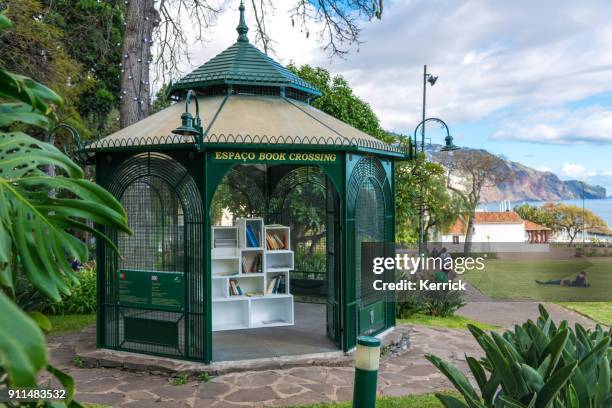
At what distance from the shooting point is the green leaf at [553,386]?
3023 millimetres

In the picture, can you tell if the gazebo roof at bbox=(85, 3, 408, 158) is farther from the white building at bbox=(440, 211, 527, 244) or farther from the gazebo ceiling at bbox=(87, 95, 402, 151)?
the white building at bbox=(440, 211, 527, 244)

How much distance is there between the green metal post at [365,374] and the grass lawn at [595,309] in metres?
10.1

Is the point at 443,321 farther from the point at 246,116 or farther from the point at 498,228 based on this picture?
the point at 498,228

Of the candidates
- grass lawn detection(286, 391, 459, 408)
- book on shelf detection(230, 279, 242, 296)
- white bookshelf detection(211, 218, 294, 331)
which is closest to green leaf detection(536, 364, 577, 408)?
grass lawn detection(286, 391, 459, 408)

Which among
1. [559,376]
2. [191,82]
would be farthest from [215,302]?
[559,376]

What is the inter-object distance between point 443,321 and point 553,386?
8.83 meters

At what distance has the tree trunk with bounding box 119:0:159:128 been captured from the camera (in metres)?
12.6

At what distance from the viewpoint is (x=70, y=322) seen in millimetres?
11031

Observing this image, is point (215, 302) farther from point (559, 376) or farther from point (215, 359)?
point (559, 376)

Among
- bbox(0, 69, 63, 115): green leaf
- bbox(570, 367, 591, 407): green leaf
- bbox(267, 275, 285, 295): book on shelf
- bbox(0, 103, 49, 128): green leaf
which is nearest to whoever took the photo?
bbox(0, 69, 63, 115): green leaf

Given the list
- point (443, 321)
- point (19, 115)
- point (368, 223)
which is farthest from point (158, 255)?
point (443, 321)

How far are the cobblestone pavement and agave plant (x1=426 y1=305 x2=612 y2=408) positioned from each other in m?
3.11

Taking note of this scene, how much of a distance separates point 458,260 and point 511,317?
6.25 ft

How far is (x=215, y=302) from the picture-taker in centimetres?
897
